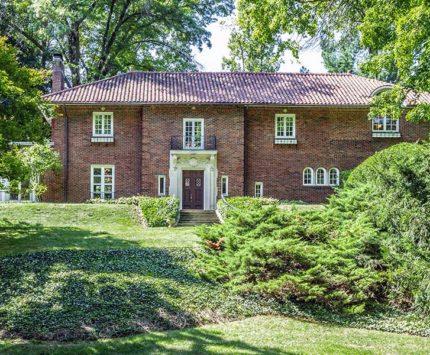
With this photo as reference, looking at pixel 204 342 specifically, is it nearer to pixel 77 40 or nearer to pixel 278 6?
pixel 278 6

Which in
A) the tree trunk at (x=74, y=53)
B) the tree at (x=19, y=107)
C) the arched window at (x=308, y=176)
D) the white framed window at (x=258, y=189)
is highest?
the tree trunk at (x=74, y=53)

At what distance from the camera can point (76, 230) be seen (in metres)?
17.2

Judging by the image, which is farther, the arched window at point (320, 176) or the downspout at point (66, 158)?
the arched window at point (320, 176)

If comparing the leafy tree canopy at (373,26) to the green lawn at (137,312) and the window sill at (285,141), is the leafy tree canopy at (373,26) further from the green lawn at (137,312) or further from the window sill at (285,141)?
the green lawn at (137,312)

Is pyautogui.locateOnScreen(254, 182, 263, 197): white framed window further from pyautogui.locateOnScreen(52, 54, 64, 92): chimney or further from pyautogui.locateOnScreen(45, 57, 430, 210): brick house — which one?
pyautogui.locateOnScreen(52, 54, 64, 92): chimney

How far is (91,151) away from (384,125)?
15577 millimetres

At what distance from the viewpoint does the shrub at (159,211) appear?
63.9ft

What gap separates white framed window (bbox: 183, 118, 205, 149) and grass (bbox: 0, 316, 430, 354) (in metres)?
17.2

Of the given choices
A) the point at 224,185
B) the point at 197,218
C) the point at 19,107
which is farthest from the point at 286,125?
the point at 19,107

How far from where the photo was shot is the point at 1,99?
13141 millimetres

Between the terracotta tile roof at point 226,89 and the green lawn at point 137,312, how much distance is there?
12687 millimetres

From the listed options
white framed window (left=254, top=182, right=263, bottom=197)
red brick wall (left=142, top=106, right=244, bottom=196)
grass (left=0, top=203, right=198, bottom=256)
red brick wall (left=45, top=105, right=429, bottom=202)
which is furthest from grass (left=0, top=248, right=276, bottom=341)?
white framed window (left=254, top=182, right=263, bottom=197)

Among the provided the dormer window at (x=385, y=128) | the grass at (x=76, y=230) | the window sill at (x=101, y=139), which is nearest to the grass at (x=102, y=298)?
the grass at (x=76, y=230)

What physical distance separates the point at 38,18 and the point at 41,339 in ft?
91.1
